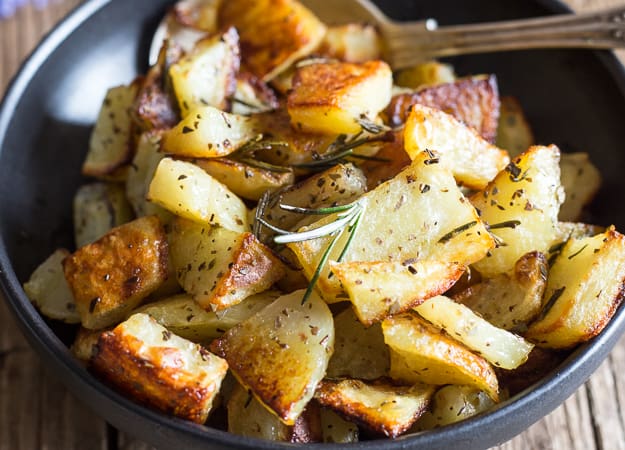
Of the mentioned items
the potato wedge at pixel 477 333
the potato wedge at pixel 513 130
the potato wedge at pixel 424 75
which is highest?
the potato wedge at pixel 424 75

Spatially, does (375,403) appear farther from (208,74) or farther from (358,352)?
(208,74)

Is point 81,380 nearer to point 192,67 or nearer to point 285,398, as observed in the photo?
point 285,398

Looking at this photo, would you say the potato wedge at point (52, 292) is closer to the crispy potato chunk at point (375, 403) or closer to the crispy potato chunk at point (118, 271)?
the crispy potato chunk at point (118, 271)

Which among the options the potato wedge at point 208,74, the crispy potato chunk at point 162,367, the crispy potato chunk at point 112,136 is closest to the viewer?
the crispy potato chunk at point 162,367

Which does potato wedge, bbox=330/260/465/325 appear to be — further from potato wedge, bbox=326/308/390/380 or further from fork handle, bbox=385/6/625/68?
fork handle, bbox=385/6/625/68

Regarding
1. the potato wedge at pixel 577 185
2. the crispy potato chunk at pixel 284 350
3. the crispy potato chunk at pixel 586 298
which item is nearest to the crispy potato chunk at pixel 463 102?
the potato wedge at pixel 577 185

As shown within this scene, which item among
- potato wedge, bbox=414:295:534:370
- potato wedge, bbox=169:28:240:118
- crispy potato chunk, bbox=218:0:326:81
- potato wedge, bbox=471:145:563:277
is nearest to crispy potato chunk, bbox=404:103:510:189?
potato wedge, bbox=471:145:563:277

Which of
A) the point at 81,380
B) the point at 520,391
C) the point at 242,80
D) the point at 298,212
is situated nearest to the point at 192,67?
the point at 242,80

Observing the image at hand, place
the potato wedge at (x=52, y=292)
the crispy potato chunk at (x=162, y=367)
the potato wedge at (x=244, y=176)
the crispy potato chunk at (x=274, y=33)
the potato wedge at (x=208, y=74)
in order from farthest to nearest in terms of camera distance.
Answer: the crispy potato chunk at (x=274, y=33) < the potato wedge at (x=208, y=74) < the potato wedge at (x=52, y=292) < the potato wedge at (x=244, y=176) < the crispy potato chunk at (x=162, y=367)
